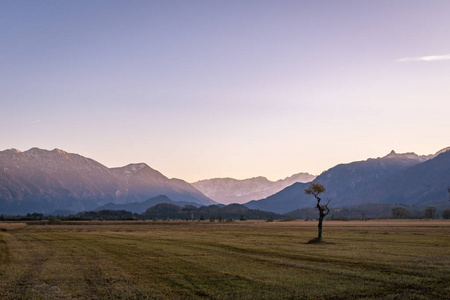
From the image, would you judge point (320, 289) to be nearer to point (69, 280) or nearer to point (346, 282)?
point (346, 282)

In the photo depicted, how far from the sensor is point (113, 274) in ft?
90.5

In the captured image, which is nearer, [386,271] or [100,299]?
[100,299]

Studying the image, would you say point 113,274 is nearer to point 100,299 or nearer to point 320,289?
point 100,299

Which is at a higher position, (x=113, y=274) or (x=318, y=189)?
(x=318, y=189)

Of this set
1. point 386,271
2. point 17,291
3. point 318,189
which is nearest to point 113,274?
point 17,291

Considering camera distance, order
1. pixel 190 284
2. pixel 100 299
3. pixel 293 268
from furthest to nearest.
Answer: pixel 293 268 < pixel 190 284 < pixel 100 299

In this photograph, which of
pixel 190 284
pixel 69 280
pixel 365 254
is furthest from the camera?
pixel 365 254

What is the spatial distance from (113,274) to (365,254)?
22176 mm

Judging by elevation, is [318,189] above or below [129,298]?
above

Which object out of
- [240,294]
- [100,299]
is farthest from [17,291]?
[240,294]

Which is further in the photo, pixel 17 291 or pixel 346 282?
pixel 346 282

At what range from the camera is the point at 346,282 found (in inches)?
942

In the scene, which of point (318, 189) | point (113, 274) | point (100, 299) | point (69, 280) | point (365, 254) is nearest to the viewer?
point (100, 299)

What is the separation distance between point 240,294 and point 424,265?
16353 millimetres
